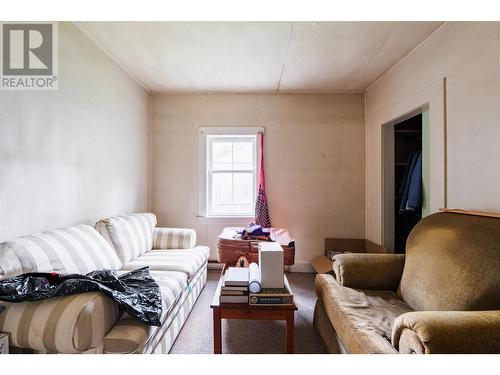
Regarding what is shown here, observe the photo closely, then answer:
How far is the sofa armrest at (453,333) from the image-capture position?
0.92 meters

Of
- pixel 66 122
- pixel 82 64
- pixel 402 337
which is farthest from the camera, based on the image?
pixel 82 64

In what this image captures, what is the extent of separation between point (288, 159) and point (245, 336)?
2.38 meters

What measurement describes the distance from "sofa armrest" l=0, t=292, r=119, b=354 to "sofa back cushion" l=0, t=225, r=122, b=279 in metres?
0.26

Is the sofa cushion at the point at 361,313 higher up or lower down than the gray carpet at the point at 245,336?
higher up

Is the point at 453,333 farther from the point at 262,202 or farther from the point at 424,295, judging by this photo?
the point at 262,202

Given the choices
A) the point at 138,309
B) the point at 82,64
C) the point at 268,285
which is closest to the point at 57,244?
the point at 138,309

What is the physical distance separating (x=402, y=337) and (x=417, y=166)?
220cm

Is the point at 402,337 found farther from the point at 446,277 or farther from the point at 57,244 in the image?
the point at 57,244

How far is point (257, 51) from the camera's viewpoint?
246 cm

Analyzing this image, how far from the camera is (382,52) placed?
250cm

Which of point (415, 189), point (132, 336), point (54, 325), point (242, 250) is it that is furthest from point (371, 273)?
point (54, 325)

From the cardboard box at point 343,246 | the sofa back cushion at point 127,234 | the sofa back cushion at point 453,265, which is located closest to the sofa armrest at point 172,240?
the sofa back cushion at point 127,234

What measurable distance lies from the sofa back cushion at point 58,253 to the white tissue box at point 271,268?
48.7 inches

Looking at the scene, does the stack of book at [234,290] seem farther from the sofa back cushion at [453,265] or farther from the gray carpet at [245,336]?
the sofa back cushion at [453,265]
